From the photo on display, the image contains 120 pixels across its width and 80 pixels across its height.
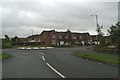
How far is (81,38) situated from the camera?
149 metres

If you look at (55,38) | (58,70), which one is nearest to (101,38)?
(58,70)

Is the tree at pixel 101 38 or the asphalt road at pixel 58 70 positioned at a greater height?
the tree at pixel 101 38

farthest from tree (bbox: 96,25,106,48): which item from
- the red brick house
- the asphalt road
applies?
the red brick house

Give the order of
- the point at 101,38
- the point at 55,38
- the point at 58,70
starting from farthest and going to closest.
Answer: the point at 55,38, the point at 101,38, the point at 58,70

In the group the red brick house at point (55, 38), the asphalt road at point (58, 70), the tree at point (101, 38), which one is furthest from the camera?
the red brick house at point (55, 38)

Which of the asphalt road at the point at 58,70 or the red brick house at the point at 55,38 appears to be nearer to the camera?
the asphalt road at the point at 58,70

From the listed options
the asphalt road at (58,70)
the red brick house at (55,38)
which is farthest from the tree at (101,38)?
the red brick house at (55,38)

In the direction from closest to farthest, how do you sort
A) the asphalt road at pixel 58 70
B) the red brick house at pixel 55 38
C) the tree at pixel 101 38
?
1. the asphalt road at pixel 58 70
2. the tree at pixel 101 38
3. the red brick house at pixel 55 38

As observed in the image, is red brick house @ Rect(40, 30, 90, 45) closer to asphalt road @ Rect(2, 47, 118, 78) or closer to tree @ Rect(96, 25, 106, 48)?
tree @ Rect(96, 25, 106, 48)

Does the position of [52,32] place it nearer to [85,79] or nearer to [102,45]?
[102,45]

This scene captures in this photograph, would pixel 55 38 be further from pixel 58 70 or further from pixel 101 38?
pixel 58 70

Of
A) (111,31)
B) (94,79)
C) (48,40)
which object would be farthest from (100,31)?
(48,40)

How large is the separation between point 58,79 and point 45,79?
1.95 ft

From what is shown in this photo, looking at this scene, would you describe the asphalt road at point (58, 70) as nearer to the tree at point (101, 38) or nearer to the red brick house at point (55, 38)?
the tree at point (101, 38)
